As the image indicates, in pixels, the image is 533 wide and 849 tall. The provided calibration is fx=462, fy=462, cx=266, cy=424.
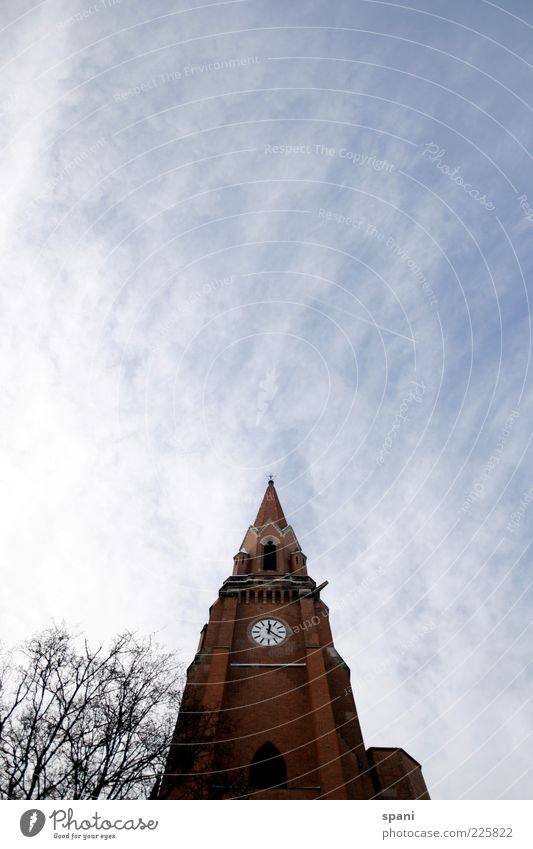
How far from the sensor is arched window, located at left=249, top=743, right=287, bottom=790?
17484 millimetres

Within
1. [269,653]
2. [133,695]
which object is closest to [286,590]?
[269,653]

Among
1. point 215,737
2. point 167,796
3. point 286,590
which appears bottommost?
point 167,796

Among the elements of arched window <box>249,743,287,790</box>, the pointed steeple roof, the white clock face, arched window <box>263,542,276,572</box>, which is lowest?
arched window <box>249,743,287,790</box>

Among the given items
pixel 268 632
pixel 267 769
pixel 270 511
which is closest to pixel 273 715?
pixel 267 769

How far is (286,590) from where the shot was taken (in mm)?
26047

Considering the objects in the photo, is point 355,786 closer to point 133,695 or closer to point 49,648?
point 133,695
